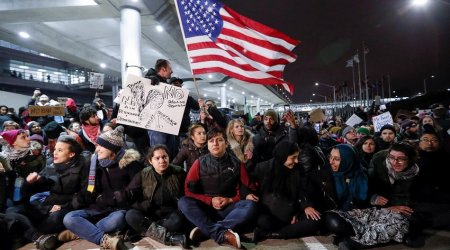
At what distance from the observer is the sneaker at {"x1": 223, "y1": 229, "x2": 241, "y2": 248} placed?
345 centimetres

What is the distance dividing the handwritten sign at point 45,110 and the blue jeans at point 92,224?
163 inches

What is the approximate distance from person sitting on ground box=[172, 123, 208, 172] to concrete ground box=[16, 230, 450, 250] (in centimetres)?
132

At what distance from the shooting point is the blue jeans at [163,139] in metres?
4.98

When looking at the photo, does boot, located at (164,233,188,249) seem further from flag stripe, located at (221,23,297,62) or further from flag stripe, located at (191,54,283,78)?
flag stripe, located at (221,23,297,62)

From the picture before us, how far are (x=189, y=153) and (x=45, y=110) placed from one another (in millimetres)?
4368

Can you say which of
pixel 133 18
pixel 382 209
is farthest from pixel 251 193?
pixel 133 18

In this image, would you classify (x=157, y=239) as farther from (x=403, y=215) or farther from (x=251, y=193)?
(x=403, y=215)

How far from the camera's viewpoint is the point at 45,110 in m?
7.10

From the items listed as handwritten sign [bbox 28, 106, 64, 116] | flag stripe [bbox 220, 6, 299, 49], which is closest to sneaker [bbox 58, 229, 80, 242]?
flag stripe [bbox 220, 6, 299, 49]

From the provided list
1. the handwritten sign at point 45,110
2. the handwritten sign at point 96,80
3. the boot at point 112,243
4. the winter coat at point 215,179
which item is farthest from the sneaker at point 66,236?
the handwritten sign at point 96,80

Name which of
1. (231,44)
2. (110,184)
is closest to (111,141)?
(110,184)

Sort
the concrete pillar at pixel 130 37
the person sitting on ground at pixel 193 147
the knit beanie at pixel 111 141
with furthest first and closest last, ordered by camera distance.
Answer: the concrete pillar at pixel 130 37, the person sitting on ground at pixel 193 147, the knit beanie at pixel 111 141

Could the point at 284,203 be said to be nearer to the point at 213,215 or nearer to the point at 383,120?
the point at 213,215

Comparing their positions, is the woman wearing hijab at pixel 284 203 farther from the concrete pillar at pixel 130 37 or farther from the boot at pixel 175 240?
the concrete pillar at pixel 130 37
